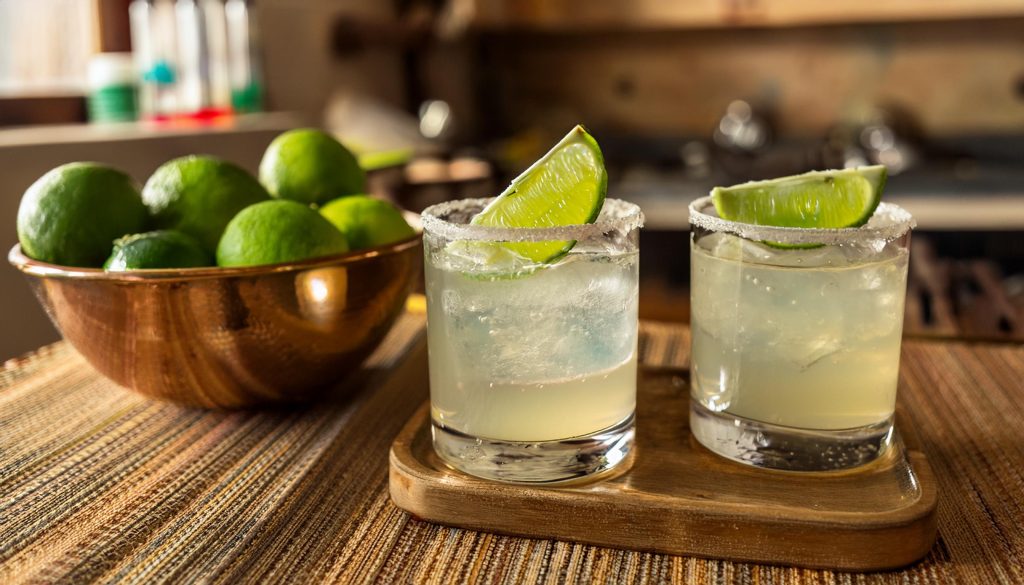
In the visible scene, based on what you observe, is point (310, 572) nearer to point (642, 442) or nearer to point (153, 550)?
point (153, 550)

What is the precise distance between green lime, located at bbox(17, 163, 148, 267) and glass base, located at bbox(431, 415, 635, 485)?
36 cm

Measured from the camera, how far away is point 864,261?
0.58m

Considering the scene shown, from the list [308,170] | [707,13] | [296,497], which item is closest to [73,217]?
[308,170]

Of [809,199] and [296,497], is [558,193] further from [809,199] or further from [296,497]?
[296,497]

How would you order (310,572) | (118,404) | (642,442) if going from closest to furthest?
(310,572)
(642,442)
(118,404)

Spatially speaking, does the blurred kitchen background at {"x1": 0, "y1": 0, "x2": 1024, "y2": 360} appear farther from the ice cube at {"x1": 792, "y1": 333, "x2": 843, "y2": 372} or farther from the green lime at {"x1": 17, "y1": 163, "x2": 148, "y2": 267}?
the ice cube at {"x1": 792, "y1": 333, "x2": 843, "y2": 372}

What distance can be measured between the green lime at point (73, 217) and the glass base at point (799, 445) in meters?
0.52

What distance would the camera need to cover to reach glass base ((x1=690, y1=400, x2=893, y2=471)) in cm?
60

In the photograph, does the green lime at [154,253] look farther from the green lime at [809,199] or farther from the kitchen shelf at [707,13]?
the kitchen shelf at [707,13]

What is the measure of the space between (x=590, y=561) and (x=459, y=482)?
0.10 m

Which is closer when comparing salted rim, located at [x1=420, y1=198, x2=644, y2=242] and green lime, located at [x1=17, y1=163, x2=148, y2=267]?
salted rim, located at [x1=420, y1=198, x2=644, y2=242]

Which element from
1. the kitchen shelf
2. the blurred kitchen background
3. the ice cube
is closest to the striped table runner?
the ice cube

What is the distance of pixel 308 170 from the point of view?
826 mm

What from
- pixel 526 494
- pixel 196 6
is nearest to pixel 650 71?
pixel 196 6
